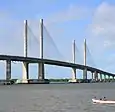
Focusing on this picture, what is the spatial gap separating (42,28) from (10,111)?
100243mm

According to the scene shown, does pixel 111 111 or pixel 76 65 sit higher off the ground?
pixel 76 65

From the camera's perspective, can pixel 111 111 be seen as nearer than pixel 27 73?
Yes

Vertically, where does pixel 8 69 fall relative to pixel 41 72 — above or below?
above

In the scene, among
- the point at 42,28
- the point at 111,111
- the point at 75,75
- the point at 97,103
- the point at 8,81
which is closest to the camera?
the point at 111,111

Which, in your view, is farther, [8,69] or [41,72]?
[41,72]

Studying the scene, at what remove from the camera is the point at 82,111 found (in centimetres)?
5422

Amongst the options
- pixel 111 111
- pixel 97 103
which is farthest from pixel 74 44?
pixel 111 111

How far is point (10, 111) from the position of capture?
55.5 metres

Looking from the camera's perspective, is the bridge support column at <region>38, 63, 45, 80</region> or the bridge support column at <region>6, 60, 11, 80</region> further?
the bridge support column at <region>38, 63, 45, 80</region>

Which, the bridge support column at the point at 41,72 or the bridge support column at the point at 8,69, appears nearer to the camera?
the bridge support column at the point at 8,69

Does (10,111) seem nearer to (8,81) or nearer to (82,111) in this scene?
(82,111)

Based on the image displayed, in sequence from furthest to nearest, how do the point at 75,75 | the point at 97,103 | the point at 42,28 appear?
the point at 75,75
the point at 42,28
the point at 97,103

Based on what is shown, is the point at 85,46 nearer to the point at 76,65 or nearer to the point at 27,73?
the point at 76,65

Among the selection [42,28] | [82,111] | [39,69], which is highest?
[42,28]
